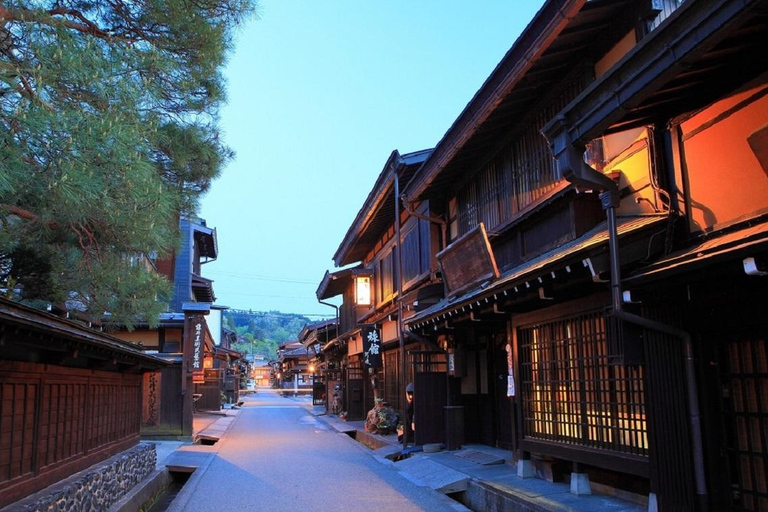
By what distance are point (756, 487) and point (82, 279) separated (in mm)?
9595

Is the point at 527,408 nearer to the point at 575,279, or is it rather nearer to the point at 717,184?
the point at 575,279

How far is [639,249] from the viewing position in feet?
24.9

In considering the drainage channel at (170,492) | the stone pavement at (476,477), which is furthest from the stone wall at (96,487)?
the stone pavement at (476,477)

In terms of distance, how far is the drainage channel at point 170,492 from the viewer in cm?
1229

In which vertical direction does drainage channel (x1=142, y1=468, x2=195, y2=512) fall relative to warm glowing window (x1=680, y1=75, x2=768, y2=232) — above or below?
below

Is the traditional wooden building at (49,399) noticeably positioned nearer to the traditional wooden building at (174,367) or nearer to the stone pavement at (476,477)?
the stone pavement at (476,477)

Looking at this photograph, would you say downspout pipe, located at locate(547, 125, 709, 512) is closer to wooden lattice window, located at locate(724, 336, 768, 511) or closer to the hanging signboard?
wooden lattice window, located at locate(724, 336, 768, 511)

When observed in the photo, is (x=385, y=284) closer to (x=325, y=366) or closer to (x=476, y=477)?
(x=476, y=477)

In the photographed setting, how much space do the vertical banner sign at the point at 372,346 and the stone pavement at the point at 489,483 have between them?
21.6ft

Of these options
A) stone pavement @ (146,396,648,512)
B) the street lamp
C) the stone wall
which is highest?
the street lamp

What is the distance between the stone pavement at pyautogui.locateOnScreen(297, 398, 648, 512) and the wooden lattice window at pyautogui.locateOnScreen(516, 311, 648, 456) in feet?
2.54

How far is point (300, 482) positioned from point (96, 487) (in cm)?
490

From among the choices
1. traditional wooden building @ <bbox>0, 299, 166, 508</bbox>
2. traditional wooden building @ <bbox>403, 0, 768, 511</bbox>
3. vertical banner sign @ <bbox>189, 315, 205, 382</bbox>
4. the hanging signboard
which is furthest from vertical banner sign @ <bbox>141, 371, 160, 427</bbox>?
traditional wooden building @ <bbox>403, 0, 768, 511</bbox>

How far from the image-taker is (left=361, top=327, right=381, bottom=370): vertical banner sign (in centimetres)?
2386
